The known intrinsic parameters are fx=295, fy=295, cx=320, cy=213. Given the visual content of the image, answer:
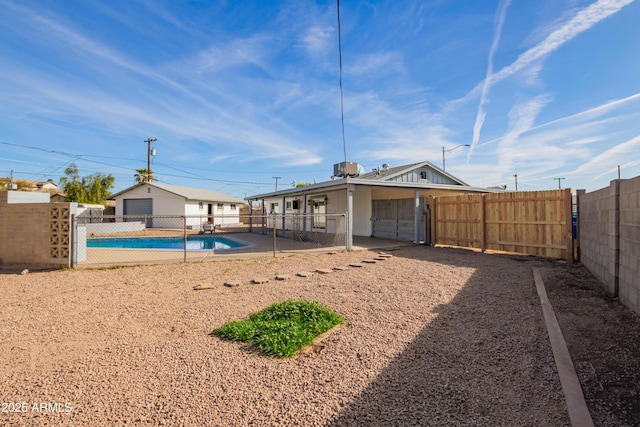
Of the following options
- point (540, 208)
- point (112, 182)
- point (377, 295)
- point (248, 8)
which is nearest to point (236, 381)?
point (377, 295)

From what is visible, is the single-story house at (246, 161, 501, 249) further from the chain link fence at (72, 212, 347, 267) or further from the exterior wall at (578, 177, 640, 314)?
the exterior wall at (578, 177, 640, 314)

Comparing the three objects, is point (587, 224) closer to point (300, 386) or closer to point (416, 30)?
point (416, 30)

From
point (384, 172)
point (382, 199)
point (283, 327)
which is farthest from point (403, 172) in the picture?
point (283, 327)

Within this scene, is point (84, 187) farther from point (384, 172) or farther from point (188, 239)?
point (384, 172)

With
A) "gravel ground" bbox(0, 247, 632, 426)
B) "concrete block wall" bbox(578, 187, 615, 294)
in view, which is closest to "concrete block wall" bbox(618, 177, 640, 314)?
"concrete block wall" bbox(578, 187, 615, 294)

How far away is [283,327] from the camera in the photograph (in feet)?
12.7

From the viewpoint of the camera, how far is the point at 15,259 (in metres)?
8.70

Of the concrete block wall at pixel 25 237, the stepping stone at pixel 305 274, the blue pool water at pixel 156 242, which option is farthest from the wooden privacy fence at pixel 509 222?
the concrete block wall at pixel 25 237

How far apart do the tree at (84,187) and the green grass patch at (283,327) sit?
3816 cm

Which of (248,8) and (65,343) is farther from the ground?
(248,8)

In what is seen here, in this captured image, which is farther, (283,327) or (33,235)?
(33,235)

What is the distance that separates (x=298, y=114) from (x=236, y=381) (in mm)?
17126

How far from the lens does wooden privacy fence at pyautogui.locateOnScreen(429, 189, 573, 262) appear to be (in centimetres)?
905

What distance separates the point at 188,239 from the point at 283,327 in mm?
16726
